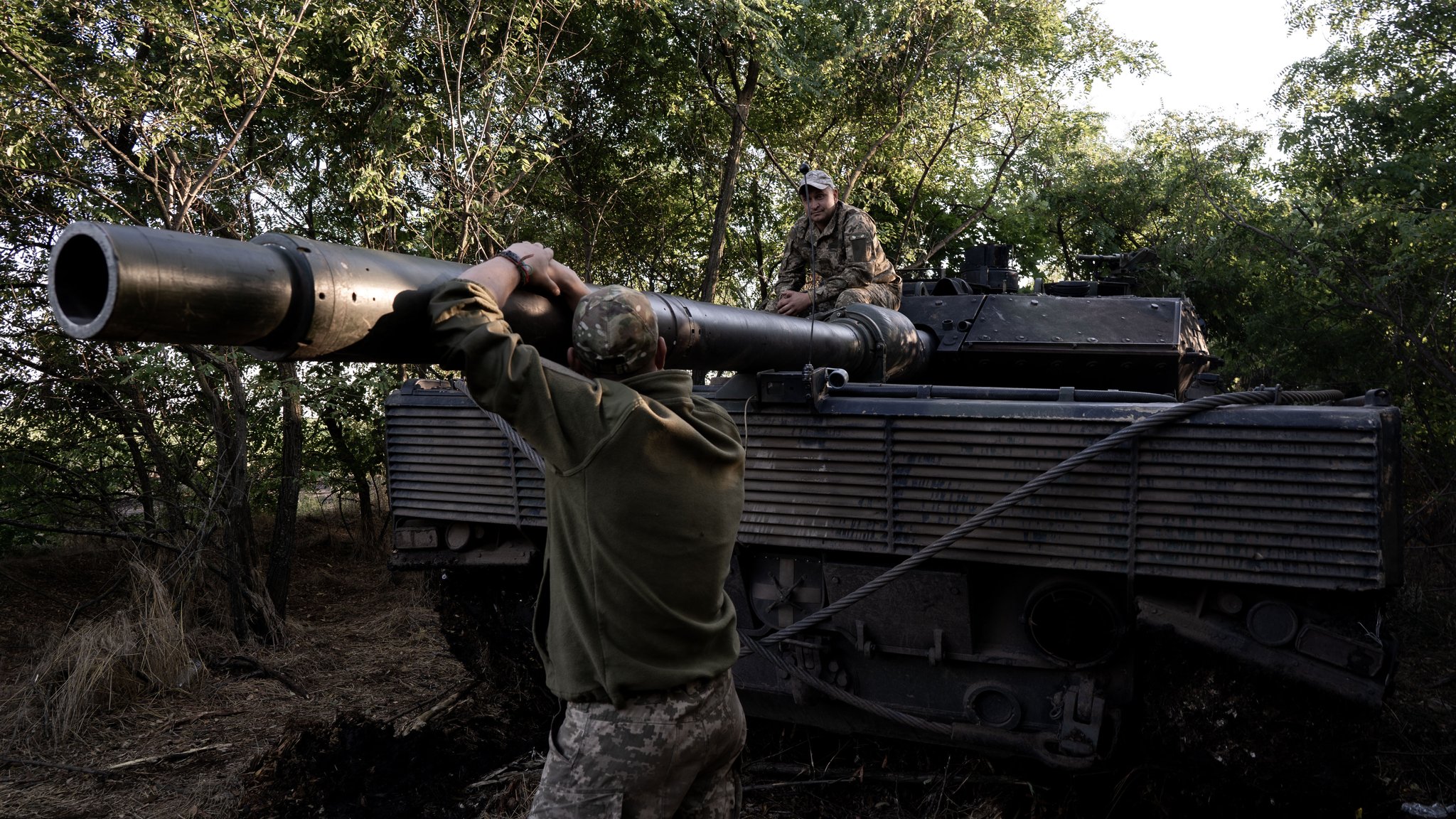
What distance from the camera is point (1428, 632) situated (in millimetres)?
7281

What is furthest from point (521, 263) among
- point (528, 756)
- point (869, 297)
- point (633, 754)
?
point (869, 297)

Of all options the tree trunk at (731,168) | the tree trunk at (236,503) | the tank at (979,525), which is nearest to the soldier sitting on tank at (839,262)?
the tank at (979,525)

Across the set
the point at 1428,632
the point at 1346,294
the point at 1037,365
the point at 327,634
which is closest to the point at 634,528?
the point at 1037,365

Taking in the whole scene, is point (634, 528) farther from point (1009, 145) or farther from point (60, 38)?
point (1009, 145)

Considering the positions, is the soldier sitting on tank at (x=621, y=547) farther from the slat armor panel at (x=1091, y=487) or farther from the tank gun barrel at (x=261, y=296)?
the slat armor panel at (x=1091, y=487)

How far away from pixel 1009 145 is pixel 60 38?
37.0 feet

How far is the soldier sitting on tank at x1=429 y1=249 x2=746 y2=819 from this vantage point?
2246 millimetres

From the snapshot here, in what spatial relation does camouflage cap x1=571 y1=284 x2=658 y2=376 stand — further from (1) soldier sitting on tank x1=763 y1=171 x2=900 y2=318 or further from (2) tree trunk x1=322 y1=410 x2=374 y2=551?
(2) tree trunk x1=322 y1=410 x2=374 y2=551

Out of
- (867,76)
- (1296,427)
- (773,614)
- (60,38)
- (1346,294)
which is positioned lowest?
(773,614)

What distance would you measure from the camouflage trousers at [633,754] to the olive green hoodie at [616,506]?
0.05m

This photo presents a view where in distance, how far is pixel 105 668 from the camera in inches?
→ 225

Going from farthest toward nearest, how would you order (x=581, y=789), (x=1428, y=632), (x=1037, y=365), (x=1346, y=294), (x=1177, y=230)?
(x=1177, y=230) → (x=1346, y=294) → (x=1428, y=632) → (x=1037, y=365) → (x=581, y=789)

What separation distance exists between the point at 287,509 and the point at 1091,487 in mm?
6224

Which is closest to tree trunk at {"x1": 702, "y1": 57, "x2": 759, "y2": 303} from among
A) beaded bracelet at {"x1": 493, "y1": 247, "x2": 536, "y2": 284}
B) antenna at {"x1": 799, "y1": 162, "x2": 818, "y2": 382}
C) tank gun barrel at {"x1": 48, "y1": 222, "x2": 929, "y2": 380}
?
antenna at {"x1": 799, "y1": 162, "x2": 818, "y2": 382}
